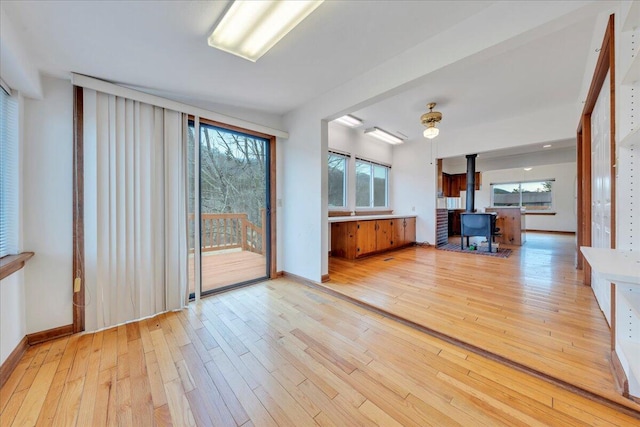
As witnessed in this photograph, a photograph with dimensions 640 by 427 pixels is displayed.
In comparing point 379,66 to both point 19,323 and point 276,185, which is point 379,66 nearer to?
point 276,185

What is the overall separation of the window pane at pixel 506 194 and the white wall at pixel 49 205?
36.2 feet

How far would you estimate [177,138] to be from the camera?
7.84 ft

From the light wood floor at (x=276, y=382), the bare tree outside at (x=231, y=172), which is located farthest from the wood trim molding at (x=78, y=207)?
the bare tree outside at (x=231, y=172)

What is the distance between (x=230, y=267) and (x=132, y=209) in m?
1.62

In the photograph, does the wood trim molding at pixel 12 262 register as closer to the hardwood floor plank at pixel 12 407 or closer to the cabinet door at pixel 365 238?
the hardwood floor plank at pixel 12 407

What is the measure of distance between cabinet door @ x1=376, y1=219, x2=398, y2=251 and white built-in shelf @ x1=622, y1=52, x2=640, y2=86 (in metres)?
3.53

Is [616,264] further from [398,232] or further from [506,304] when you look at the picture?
[398,232]

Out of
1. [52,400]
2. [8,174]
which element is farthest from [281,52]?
[52,400]

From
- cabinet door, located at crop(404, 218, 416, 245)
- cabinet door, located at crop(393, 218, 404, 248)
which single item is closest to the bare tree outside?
cabinet door, located at crop(393, 218, 404, 248)

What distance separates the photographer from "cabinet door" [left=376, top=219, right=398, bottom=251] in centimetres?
459

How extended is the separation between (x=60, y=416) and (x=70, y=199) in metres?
1.61

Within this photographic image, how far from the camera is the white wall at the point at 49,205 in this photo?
1.81 meters

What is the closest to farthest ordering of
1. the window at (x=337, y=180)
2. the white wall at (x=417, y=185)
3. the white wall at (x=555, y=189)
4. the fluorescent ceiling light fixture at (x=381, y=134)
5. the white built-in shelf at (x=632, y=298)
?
the white built-in shelf at (x=632, y=298) → the fluorescent ceiling light fixture at (x=381, y=134) → the window at (x=337, y=180) → the white wall at (x=417, y=185) → the white wall at (x=555, y=189)

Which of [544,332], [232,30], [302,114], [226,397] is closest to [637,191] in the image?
[544,332]
